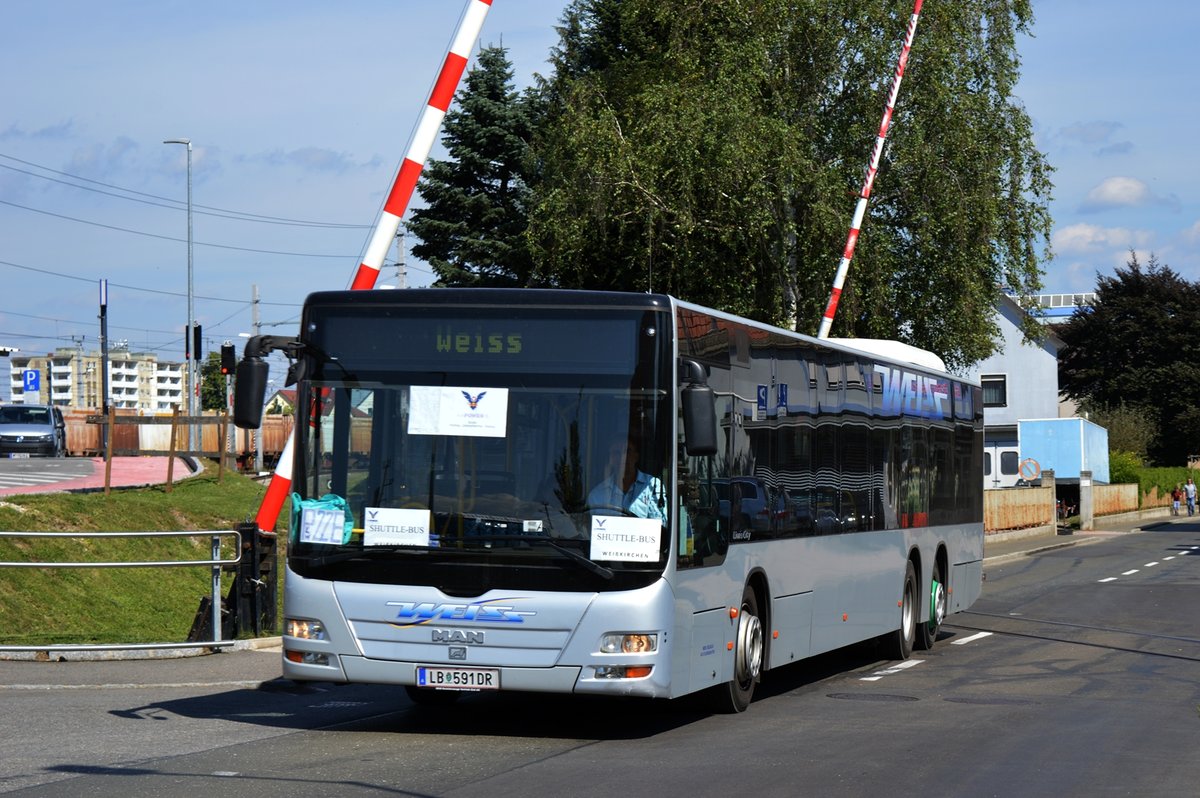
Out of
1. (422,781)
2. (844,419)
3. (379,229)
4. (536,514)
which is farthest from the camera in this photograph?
(379,229)

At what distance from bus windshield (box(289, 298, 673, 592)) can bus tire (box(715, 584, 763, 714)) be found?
1.83 m

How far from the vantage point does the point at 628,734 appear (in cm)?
1105

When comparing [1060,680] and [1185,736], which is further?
[1060,680]

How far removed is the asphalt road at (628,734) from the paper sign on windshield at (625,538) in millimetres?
1179

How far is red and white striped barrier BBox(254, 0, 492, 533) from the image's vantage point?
1552 cm

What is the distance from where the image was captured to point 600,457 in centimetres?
1038

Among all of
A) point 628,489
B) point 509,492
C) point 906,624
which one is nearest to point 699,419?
point 628,489

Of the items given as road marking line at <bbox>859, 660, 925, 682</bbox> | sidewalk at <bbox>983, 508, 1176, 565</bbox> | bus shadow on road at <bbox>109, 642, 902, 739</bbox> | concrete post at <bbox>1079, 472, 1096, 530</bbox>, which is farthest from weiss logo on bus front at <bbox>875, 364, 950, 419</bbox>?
concrete post at <bbox>1079, 472, 1096, 530</bbox>

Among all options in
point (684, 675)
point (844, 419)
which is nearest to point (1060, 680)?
point (844, 419)

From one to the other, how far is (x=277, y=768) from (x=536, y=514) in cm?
225

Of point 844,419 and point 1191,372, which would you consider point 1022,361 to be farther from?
point 844,419

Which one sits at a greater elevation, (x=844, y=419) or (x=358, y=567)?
(x=844, y=419)

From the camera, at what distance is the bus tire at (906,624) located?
16.5m

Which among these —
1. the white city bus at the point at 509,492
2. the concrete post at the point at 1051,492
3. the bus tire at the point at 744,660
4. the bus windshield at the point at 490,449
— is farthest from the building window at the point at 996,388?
the bus windshield at the point at 490,449
